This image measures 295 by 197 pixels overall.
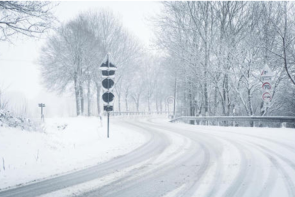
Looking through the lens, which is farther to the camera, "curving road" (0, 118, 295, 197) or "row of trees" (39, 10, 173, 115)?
"row of trees" (39, 10, 173, 115)

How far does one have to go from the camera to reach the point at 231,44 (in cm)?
1739

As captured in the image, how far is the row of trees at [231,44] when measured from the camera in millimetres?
16312

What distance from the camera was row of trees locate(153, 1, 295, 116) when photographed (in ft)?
53.5

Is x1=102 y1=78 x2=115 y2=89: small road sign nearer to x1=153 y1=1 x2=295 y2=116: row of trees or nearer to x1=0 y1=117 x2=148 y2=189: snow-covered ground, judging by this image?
x1=0 y1=117 x2=148 y2=189: snow-covered ground

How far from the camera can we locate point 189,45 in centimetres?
1942

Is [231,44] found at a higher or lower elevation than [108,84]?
higher

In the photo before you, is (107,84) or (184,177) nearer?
(184,177)

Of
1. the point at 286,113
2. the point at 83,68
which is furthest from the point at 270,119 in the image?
the point at 83,68

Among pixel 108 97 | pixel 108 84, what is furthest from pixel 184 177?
pixel 108 84

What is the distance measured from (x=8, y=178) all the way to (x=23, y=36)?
5.76m

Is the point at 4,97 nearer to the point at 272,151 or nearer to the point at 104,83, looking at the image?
the point at 104,83

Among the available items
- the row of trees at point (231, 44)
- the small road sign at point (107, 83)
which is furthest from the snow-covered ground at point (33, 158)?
the row of trees at point (231, 44)

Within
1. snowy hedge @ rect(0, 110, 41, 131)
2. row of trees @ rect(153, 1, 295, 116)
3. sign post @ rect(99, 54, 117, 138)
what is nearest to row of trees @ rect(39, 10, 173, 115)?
row of trees @ rect(153, 1, 295, 116)

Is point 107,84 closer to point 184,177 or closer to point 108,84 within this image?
point 108,84
